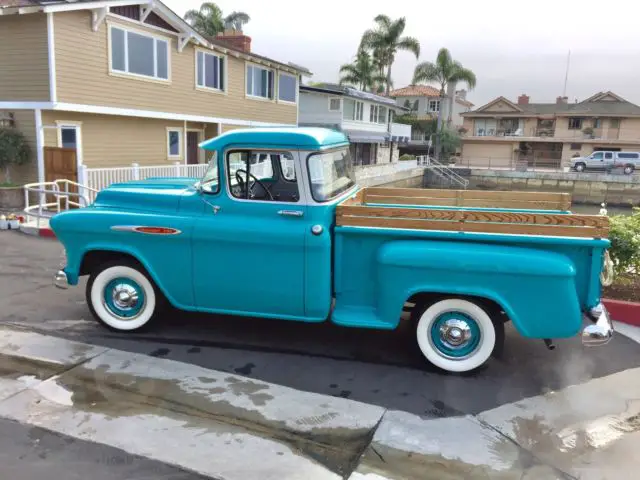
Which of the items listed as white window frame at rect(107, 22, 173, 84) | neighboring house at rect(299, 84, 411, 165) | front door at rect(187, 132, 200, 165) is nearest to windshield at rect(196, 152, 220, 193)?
white window frame at rect(107, 22, 173, 84)

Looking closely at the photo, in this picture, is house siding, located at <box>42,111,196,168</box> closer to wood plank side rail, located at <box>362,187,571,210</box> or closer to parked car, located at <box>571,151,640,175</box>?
wood plank side rail, located at <box>362,187,571,210</box>

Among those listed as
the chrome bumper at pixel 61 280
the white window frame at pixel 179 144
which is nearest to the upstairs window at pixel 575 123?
the white window frame at pixel 179 144

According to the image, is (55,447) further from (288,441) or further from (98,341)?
(98,341)

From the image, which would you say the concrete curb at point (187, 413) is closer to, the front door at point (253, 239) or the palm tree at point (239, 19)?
the front door at point (253, 239)

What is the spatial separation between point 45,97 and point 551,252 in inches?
543

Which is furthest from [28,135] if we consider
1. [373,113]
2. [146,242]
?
[373,113]

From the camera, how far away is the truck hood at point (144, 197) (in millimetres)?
5512

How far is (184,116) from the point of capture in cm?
1934

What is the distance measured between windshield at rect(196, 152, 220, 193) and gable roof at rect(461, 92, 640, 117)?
6090 centimetres

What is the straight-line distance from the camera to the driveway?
4629mm

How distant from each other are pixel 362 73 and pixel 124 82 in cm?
3803

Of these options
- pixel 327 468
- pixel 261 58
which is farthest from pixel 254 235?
pixel 261 58

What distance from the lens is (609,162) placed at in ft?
151

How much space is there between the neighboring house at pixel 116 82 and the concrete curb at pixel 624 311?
1332 centimetres
